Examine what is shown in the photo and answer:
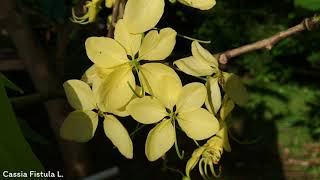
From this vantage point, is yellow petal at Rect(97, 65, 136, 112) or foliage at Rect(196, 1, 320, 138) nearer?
yellow petal at Rect(97, 65, 136, 112)

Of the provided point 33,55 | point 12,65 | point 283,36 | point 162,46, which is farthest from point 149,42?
point 12,65

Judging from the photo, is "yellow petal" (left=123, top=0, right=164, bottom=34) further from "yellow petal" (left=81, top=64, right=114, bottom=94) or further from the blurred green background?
the blurred green background

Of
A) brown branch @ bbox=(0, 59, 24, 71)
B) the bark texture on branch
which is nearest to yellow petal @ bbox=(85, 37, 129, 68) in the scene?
the bark texture on branch

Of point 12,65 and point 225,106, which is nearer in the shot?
point 225,106

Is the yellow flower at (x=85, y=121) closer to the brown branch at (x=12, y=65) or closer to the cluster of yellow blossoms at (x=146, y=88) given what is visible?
the cluster of yellow blossoms at (x=146, y=88)

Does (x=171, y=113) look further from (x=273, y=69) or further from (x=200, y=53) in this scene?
(x=273, y=69)

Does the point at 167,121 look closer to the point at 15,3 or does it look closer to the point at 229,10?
the point at 15,3

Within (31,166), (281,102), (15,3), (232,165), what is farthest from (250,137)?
(31,166)
